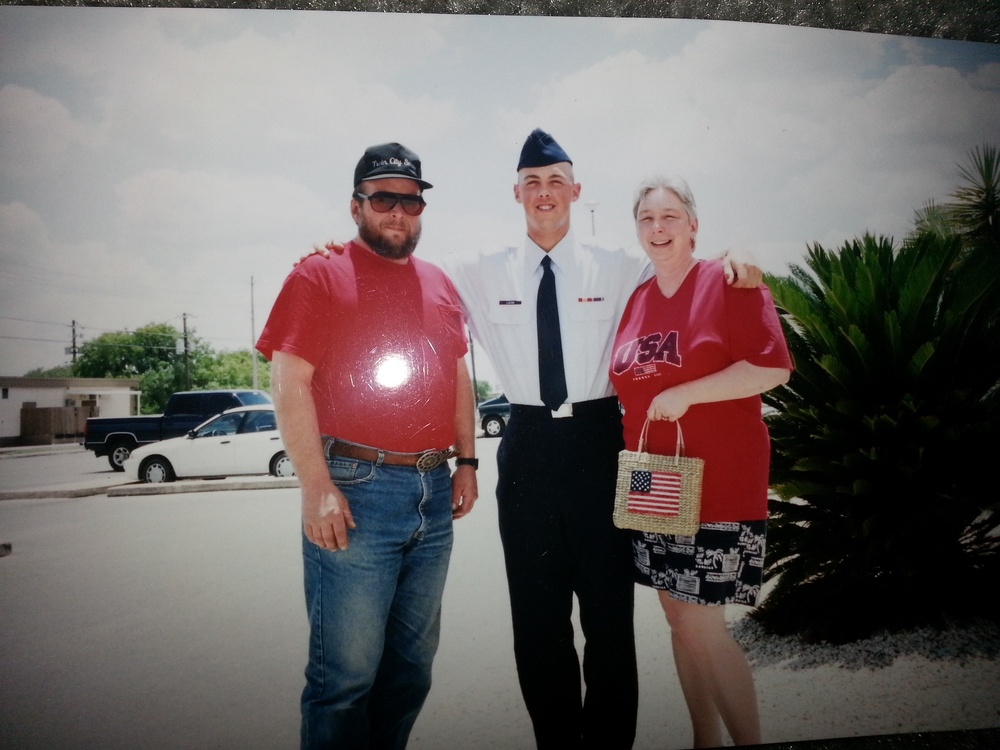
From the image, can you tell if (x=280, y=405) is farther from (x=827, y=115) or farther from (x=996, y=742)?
(x=996, y=742)

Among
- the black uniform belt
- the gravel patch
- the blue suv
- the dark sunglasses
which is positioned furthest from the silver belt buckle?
the gravel patch

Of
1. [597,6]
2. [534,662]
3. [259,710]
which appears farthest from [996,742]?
[597,6]

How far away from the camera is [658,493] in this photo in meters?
2.06

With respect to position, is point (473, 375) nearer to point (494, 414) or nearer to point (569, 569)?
point (494, 414)

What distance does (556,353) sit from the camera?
90.2 inches

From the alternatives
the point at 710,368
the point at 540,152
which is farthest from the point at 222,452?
the point at 710,368

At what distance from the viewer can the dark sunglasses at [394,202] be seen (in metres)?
2.25

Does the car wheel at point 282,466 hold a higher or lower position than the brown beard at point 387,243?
lower

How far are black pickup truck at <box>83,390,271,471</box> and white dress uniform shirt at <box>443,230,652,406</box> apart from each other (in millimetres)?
1089

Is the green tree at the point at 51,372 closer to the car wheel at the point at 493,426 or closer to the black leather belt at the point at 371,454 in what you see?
the black leather belt at the point at 371,454

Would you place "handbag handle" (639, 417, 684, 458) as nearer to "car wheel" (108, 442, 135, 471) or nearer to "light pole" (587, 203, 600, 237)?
"light pole" (587, 203, 600, 237)

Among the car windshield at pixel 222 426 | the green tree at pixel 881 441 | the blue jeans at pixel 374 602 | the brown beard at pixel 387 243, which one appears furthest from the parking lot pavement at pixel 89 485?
the green tree at pixel 881 441

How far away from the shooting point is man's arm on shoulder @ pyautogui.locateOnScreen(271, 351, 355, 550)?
203 centimetres

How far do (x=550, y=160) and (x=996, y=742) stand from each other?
10.6 feet
